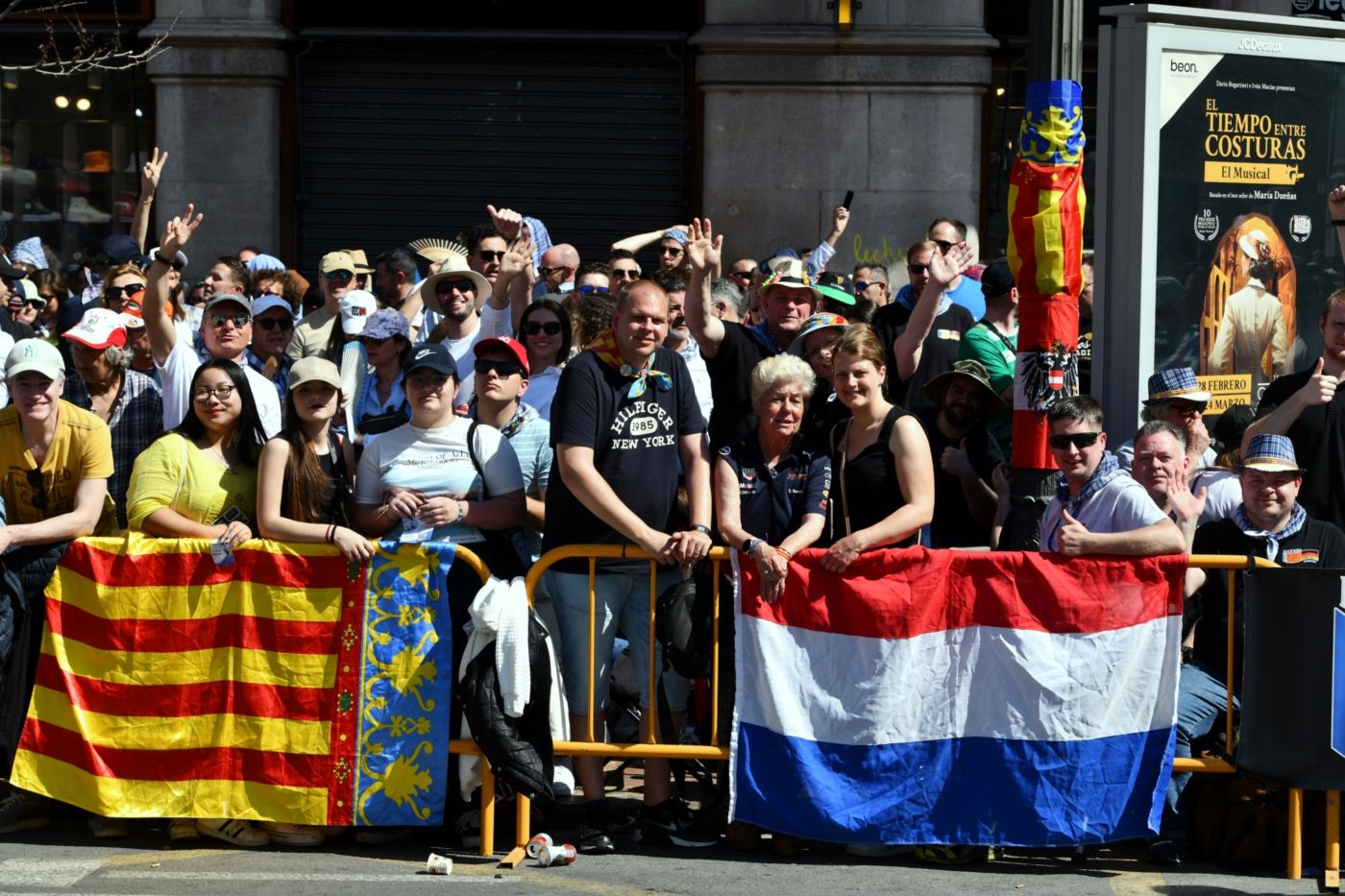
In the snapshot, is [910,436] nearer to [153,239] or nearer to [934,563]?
[934,563]

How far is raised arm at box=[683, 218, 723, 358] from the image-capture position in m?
8.16

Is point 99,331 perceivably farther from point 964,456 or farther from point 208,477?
point 964,456

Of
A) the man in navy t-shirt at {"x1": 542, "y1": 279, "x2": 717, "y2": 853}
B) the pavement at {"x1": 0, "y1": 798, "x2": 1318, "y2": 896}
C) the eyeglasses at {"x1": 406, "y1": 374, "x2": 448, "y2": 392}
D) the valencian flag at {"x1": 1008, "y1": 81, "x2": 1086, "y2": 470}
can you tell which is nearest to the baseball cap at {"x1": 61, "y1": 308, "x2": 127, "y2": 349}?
the eyeglasses at {"x1": 406, "y1": 374, "x2": 448, "y2": 392}

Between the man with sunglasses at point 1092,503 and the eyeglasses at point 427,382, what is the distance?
2.42m

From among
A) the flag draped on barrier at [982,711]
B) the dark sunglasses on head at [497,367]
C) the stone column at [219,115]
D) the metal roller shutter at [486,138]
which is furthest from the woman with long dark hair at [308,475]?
the metal roller shutter at [486,138]

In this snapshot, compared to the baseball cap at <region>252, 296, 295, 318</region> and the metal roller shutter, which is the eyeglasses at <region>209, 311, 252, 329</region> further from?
the metal roller shutter

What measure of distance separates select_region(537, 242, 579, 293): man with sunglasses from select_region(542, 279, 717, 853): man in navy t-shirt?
14.6 feet

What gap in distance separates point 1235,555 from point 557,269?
573 centimetres

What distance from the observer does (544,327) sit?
906 centimetres

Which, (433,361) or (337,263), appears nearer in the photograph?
(433,361)

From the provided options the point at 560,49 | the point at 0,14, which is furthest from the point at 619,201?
the point at 0,14

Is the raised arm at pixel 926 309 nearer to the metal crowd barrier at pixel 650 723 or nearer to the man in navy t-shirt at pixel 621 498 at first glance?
the man in navy t-shirt at pixel 621 498

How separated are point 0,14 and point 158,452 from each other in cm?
457

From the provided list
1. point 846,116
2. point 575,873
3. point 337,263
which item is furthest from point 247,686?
point 846,116
